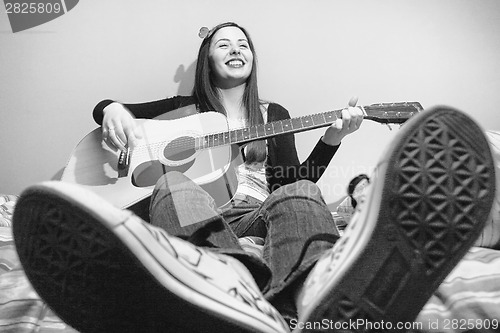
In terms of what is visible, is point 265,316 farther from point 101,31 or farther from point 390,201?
point 101,31

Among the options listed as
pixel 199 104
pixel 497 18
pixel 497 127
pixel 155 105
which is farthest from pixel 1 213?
pixel 497 18

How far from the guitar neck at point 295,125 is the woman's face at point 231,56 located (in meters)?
0.25

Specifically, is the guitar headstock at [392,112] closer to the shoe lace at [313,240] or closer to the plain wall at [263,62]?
the plain wall at [263,62]

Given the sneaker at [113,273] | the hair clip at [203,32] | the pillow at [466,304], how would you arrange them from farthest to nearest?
the hair clip at [203,32]
the pillow at [466,304]
the sneaker at [113,273]

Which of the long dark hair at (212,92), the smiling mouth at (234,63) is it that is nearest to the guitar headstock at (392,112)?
the long dark hair at (212,92)

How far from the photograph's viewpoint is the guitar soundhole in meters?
1.11

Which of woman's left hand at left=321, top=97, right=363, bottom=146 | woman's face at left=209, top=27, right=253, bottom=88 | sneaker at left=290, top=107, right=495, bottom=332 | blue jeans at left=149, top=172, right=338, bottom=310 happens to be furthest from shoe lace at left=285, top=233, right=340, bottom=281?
woman's face at left=209, top=27, right=253, bottom=88

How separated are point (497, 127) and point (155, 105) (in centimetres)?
120

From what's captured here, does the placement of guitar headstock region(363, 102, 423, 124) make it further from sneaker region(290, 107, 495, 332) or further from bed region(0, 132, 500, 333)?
sneaker region(290, 107, 495, 332)

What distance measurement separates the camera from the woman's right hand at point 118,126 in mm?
1059

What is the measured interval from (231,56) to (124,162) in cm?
48

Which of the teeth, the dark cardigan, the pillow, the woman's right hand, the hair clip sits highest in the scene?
the hair clip

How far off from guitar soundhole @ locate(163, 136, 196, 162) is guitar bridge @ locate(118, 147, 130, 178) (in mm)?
97

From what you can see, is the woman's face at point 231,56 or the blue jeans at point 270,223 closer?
the blue jeans at point 270,223
